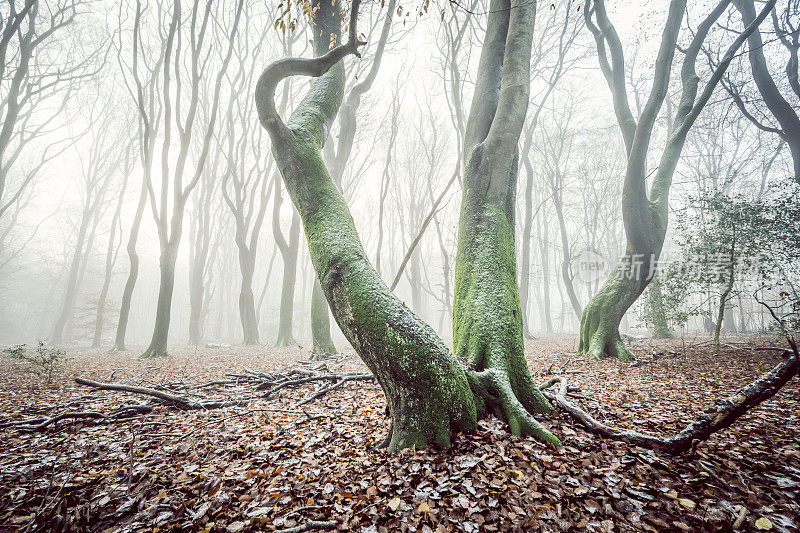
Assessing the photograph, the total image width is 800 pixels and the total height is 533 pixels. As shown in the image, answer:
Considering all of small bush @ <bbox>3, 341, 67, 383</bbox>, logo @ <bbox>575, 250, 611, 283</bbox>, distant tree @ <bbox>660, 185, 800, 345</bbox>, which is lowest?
small bush @ <bbox>3, 341, 67, 383</bbox>

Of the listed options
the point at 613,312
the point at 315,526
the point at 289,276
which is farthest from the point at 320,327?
the point at 613,312

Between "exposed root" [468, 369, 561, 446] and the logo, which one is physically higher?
the logo

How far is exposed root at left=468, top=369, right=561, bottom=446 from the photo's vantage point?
2.52 metres

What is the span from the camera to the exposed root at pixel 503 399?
8.28ft

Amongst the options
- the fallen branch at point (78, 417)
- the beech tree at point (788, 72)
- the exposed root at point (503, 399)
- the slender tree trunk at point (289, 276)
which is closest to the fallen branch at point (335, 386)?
the fallen branch at point (78, 417)

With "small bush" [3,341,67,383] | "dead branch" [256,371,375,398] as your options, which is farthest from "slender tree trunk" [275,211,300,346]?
"dead branch" [256,371,375,398]

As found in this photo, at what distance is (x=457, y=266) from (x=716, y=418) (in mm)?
2366

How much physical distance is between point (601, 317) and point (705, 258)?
2681 millimetres

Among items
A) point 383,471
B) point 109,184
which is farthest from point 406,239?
point 383,471

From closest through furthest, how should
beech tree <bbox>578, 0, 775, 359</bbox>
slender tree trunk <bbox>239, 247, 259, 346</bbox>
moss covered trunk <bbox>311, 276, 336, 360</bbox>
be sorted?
1. beech tree <bbox>578, 0, 775, 359</bbox>
2. moss covered trunk <bbox>311, 276, 336, 360</bbox>
3. slender tree trunk <bbox>239, 247, 259, 346</bbox>

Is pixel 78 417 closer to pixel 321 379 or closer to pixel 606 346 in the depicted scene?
pixel 321 379

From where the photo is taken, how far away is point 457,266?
142 inches

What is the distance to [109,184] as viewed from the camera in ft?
57.8

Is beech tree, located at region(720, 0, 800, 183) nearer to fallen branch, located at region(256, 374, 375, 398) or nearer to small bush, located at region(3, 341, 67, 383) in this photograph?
fallen branch, located at region(256, 374, 375, 398)
